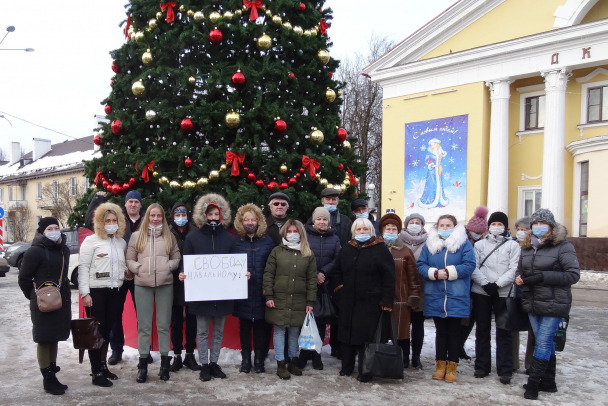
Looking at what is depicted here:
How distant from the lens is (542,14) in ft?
70.9

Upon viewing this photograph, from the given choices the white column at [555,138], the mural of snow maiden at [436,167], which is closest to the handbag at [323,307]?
the white column at [555,138]

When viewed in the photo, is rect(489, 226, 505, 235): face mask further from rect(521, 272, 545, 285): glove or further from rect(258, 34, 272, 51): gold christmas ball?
rect(258, 34, 272, 51): gold christmas ball

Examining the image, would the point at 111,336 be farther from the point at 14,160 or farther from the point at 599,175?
the point at 14,160

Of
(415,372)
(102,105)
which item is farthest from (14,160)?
(415,372)

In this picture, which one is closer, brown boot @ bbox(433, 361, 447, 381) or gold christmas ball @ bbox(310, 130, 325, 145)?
brown boot @ bbox(433, 361, 447, 381)

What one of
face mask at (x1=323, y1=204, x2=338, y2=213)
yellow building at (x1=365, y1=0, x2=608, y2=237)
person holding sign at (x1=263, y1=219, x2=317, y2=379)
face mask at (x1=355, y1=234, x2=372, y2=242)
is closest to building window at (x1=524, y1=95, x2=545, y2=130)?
yellow building at (x1=365, y1=0, x2=608, y2=237)

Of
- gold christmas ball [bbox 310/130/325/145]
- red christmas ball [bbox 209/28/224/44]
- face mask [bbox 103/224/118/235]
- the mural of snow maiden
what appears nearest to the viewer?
face mask [bbox 103/224/118/235]

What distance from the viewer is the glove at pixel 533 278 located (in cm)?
561

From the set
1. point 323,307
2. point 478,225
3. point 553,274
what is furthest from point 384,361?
point 478,225

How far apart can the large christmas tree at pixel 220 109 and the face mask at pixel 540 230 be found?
2751 mm

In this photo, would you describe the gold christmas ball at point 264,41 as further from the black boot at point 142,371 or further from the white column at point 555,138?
the white column at point 555,138

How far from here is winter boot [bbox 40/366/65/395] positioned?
555 cm

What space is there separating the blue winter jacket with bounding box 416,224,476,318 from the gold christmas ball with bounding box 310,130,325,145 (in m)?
2.35

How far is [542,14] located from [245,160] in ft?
62.2
